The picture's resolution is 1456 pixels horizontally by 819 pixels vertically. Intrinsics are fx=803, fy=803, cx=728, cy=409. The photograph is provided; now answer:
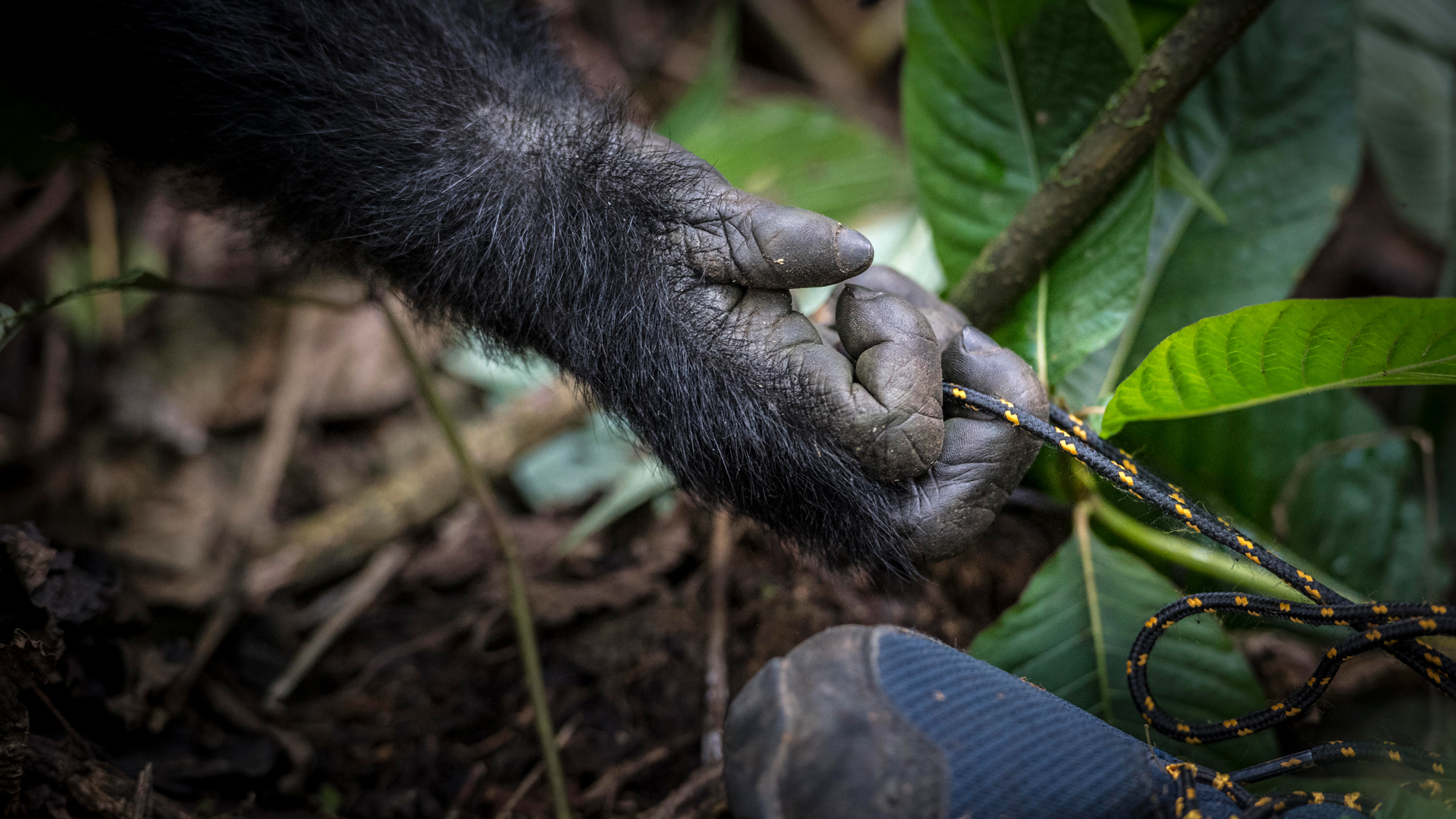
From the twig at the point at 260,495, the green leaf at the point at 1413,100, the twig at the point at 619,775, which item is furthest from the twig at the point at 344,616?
the green leaf at the point at 1413,100

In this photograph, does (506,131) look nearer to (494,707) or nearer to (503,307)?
(503,307)

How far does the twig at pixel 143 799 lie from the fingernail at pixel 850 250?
0.98 meters

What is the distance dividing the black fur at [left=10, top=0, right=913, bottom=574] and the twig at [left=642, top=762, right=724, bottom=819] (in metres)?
0.42

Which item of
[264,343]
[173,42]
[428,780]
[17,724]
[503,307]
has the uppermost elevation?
[173,42]

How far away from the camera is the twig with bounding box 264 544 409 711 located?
53.5 inches

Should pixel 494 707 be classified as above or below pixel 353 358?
below

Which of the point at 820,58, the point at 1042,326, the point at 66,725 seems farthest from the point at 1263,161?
→ the point at 66,725

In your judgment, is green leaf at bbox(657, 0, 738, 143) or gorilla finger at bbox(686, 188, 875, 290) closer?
gorilla finger at bbox(686, 188, 875, 290)

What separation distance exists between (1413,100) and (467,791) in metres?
2.50

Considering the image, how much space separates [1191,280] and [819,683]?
1.06 meters

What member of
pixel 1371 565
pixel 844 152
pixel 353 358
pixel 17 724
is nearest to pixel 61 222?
pixel 353 358

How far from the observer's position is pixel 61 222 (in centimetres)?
199

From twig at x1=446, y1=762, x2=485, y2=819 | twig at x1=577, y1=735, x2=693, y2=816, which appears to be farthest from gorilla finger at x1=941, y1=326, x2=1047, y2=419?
twig at x1=446, y1=762, x2=485, y2=819

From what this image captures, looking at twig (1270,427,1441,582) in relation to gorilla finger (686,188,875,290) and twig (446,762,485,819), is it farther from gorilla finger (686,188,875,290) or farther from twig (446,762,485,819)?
twig (446,762,485,819)
